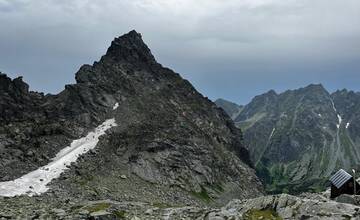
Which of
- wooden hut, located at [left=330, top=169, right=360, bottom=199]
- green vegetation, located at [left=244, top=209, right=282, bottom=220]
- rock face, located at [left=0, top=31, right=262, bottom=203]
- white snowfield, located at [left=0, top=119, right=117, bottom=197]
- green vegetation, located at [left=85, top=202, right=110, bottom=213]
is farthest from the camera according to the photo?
rock face, located at [left=0, top=31, right=262, bottom=203]

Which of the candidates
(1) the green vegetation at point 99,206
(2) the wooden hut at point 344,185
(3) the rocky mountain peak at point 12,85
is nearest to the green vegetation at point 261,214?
(2) the wooden hut at point 344,185

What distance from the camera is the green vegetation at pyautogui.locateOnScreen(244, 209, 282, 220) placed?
63.7 meters

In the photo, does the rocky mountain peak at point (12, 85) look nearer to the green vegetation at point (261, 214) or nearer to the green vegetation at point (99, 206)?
the green vegetation at point (99, 206)

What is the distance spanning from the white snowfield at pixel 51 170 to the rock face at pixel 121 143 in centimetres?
211

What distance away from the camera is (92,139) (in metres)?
152

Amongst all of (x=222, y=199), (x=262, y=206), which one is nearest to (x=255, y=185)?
(x=222, y=199)

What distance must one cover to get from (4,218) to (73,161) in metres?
68.3

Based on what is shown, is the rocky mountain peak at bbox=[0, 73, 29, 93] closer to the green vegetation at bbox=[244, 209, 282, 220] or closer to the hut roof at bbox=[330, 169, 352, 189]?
the hut roof at bbox=[330, 169, 352, 189]

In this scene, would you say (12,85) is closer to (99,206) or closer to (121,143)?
(121,143)

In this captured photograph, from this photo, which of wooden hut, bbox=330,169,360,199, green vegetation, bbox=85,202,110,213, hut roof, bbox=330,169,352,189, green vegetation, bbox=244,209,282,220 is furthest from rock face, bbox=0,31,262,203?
green vegetation, bbox=244,209,282,220

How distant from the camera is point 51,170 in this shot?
125 metres

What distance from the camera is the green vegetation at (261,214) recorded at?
2507 inches

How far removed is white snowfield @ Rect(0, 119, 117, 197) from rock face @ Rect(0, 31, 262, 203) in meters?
2.11

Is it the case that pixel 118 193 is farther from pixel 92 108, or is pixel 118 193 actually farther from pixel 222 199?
pixel 92 108
